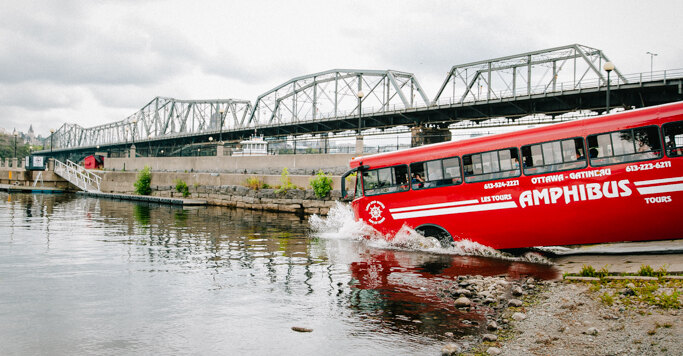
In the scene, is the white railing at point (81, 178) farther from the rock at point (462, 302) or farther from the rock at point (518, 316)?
the rock at point (518, 316)

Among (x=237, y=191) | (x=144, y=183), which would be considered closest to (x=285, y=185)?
(x=237, y=191)

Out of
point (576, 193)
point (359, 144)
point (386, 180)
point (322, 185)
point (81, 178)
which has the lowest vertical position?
point (576, 193)

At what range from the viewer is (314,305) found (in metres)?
8.63

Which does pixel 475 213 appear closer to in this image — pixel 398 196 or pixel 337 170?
pixel 398 196

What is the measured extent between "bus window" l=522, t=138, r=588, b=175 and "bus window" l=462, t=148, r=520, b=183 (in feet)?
1.00

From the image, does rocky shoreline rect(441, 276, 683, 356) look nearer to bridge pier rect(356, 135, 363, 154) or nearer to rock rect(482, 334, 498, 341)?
rock rect(482, 334, 498, 341)

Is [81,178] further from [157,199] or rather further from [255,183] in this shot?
[255,183]

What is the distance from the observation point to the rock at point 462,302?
27.3 feet

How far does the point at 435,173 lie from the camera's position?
44.8 feet

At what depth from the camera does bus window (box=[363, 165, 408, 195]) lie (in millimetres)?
14420

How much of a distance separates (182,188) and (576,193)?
34.7m

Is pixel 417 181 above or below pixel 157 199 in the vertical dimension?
below

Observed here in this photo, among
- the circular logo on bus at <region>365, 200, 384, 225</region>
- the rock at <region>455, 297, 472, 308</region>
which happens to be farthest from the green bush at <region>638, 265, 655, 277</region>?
the circular logo on bus at <region>365, 200, 384, 225</region>

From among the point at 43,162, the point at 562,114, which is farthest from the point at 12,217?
the point at 562,114
